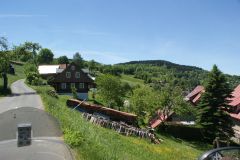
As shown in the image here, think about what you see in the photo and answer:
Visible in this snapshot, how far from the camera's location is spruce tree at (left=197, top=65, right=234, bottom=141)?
137 feet

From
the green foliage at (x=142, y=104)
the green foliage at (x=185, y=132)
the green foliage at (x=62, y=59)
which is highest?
the green foliage at (x=62, y=59)

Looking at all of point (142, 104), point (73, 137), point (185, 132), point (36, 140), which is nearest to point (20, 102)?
point (142, 104)

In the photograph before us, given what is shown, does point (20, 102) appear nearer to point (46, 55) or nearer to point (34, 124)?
point (34, 124)

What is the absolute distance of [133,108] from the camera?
5078cm

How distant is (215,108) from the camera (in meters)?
42.3

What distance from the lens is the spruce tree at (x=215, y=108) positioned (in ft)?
137

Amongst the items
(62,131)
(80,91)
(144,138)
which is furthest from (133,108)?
(62,131)

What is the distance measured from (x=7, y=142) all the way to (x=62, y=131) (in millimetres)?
3167

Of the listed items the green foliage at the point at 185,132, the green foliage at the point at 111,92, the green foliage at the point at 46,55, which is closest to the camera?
the green foliage at the point at 185,132

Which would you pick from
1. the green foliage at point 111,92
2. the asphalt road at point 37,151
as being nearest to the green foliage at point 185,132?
the green foliage at point 111,92

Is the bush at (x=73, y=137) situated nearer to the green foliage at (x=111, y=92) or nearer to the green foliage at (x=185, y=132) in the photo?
the green foliage at (x=185, y=132)

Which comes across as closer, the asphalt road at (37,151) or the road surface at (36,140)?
the asphalt road at (37,151)

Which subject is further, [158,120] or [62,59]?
[62,59]

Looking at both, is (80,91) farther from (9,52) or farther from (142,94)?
(142,94)
